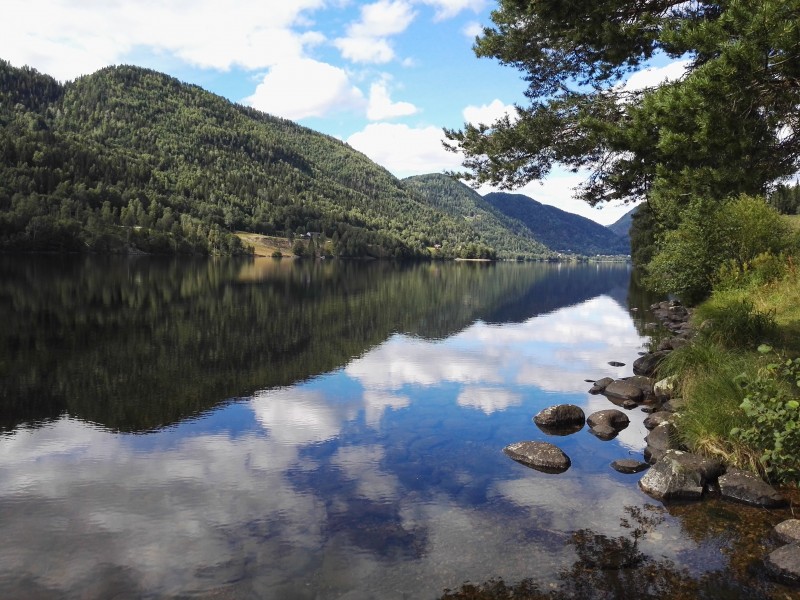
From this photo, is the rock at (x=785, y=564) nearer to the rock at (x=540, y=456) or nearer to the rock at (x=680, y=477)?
the rock at (x=680, y=477)

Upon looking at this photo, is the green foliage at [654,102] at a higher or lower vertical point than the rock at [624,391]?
higher

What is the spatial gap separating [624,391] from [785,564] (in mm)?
14116

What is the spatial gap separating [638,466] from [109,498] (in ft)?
45.8

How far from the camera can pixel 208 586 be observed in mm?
9812

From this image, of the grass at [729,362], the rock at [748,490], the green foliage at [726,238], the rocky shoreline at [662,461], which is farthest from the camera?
the green foliage at [726,238]

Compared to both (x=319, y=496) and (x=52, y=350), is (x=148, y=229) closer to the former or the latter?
(x=52, y=350)

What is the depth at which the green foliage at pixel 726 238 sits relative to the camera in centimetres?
3706

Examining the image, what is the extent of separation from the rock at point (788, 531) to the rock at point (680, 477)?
6.79ft

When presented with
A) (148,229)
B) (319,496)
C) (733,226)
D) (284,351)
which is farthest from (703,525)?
(148,229)

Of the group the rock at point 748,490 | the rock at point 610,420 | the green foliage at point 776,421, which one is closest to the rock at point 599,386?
the rock at point 610,420

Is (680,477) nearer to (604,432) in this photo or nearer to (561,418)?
(604,432)

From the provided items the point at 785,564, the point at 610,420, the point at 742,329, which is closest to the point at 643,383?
the point at 742,329

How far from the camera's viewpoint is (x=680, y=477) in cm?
1331

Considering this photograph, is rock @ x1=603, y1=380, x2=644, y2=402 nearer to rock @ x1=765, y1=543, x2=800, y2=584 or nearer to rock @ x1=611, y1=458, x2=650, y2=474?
rock @ x1=611, y1=458, x2=650, y2=474
